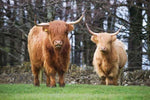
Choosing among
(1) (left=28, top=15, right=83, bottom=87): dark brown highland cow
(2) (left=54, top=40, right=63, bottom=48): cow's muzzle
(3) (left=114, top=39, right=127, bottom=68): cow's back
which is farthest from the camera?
(3) (left=114, top=39, right=127, bottom=68): cow's back

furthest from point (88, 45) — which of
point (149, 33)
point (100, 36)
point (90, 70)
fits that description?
point (100, 36)

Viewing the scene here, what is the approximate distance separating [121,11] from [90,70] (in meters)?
2.92

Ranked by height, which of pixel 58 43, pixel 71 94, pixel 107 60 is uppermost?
pixel 58 43

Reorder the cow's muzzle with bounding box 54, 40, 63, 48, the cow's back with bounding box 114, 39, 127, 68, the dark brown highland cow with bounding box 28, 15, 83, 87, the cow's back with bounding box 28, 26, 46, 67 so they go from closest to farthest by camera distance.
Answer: the cow's muzzle with bounding box 54, 40, 63, 48, the dark brown highland cow with bounding box 28, 15, 83, 87, the cow's back with bounding box 28, 26, 46, 67, the cow's back with bounding box 114, 39, 127, 68

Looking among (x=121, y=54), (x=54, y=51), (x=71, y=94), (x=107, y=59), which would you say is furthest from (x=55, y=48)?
(x=121, y=54)

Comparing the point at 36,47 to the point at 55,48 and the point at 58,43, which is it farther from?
the point at 58,43

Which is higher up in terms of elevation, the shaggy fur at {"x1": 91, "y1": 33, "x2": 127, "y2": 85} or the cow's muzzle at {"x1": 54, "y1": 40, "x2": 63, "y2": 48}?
the cow's muzzle at {"x1": 54, "y1": 40, "x2": 63, "y2": 48}

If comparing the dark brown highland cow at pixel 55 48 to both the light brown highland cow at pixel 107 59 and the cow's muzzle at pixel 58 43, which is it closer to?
the cow's muzzle at pixel 58 43

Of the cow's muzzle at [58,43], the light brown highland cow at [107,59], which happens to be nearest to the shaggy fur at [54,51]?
the cow's muzzle at [58,43]

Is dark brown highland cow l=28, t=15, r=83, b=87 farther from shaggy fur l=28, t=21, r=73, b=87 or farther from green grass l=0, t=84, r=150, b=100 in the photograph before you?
green grass l=0, t=84, r=150, b=100

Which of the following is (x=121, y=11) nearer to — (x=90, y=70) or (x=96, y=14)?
(x=96, y=14)

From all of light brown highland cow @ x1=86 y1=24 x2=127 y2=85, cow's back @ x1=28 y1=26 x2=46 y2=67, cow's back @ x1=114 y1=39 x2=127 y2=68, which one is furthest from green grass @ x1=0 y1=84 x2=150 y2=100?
cow's back @ x1=114 y1=39 x2=127 y2=68

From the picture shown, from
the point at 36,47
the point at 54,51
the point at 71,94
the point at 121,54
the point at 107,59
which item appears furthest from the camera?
the point at 121,54

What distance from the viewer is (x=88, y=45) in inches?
722
